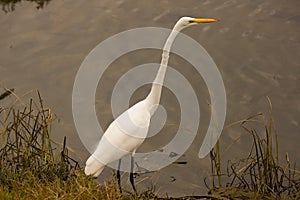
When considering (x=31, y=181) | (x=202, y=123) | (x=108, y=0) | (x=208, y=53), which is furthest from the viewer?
(x=108, y=0)

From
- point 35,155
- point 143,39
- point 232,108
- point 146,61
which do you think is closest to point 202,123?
point 232,108

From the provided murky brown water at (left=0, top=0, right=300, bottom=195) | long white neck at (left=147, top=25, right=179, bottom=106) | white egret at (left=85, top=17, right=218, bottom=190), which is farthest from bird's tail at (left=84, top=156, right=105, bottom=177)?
murky brown water at (left=0, top=0, right=300, bottom=195)

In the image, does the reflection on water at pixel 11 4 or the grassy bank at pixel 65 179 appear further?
the reflection on water at pixel 11 4

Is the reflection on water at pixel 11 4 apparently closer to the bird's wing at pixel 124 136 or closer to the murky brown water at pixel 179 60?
the murky brown water at pixel 179 60

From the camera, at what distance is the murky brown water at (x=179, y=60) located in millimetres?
5776

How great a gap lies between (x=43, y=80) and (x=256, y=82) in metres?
2.48

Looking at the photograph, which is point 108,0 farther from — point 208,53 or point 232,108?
point 232,108

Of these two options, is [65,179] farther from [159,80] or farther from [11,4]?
[11,4]

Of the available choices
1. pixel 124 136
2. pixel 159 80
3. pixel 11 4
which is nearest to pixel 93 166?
pixel 124 136

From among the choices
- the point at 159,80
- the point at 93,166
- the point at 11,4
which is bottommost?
the point at 93,166

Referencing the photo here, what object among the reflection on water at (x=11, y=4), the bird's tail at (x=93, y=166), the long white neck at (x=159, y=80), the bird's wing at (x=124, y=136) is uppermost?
the reflection on water at (x=11, y=4)

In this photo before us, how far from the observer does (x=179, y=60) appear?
22.5 feet

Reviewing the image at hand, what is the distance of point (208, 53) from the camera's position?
6.76 metres

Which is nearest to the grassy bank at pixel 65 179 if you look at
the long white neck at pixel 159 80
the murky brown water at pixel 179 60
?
the long white neck at pixel 159 80
